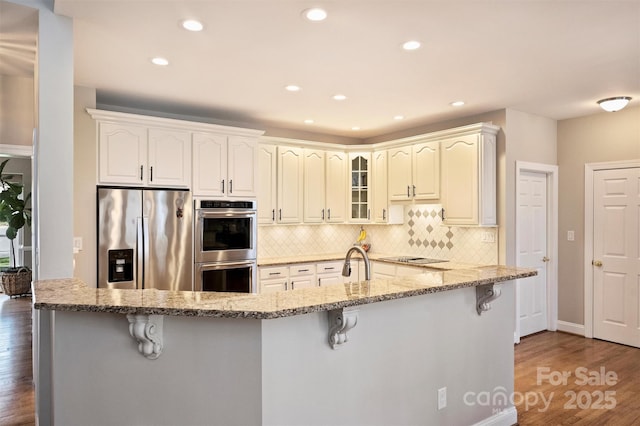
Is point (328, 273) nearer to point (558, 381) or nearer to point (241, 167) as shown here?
point (241, 167)

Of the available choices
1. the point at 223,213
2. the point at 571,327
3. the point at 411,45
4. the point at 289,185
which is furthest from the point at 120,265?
the point at 571,327

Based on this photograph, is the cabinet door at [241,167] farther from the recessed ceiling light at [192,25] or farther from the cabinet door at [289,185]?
the recessed ceiling light at [192,25]

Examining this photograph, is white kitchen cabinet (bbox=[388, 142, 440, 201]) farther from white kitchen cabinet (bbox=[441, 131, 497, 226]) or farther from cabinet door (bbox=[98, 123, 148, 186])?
cabinet door (bbox=[98, 123, 148, 186])

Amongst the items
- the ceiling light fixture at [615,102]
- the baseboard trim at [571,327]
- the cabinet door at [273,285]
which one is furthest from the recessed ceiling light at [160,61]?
the baseboard trim at [571,327]

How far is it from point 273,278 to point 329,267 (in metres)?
0.81

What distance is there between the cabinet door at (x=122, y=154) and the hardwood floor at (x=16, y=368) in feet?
6.01

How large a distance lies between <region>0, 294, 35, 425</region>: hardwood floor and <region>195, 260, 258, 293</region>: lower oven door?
5.27 ft

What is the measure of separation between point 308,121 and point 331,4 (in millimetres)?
2941

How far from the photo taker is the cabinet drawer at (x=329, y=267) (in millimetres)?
5320

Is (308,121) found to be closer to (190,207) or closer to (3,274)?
(190,207)

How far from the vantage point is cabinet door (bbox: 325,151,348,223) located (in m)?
5.70

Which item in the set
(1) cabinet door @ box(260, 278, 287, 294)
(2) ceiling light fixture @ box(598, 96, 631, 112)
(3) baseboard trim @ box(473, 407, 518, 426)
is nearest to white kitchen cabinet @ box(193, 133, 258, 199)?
(1) cabinet door @ box(260, 278, 287, 294)

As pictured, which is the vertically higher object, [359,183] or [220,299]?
[359,183]

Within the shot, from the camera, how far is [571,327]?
5074 mm
